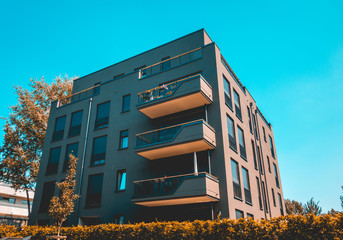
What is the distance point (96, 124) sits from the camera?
2217 centimetres

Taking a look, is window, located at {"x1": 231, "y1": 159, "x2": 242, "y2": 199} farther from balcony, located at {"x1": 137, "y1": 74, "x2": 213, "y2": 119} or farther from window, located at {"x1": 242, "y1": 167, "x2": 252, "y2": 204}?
balcony, located at {"x1": 137, "y1": 74, "x2": 213, "y2": 119}

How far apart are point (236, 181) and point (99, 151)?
1104 cm

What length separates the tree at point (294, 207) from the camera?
36.3 m

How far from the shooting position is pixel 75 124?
77.4 ft

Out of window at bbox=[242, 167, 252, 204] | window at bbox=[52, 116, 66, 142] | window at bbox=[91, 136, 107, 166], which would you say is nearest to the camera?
window at bbox=[242, 167, 252, 204]

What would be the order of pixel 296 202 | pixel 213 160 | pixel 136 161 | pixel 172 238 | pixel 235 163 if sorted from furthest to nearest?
1. pixel 296 202
2. pixel 136 161
3. pixel 235 163
4. pixel 213 160
5. pixel 172 238

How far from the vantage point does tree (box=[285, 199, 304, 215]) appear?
3628 centimetres

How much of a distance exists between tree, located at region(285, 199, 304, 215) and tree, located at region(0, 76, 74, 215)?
1327 inches

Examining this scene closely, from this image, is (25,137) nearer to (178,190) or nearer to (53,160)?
(53,160)

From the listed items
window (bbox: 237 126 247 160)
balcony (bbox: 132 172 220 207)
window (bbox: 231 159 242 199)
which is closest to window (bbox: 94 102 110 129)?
→ balcony (bbox: 132 172 220 207)

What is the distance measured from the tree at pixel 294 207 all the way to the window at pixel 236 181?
23.3 metres

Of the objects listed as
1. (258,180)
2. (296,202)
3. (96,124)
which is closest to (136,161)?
(96,124)

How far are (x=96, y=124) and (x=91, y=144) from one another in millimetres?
1853

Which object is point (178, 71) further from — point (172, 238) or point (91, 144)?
point (172, 238)
